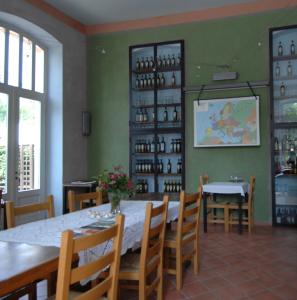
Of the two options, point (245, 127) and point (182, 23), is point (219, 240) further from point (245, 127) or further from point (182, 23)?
point (182, 23)

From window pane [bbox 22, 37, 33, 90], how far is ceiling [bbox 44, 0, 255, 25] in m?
0.81

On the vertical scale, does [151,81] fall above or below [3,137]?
above

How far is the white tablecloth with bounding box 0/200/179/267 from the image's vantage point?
215cm

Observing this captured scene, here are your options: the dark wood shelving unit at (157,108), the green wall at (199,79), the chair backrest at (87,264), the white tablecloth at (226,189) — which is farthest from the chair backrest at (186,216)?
the dark wood shelving unit at (157,108)

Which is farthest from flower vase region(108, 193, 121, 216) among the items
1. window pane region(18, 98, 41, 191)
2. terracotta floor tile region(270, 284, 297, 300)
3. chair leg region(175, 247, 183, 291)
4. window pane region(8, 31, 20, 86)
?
window pane region(8, 31, 20, 86)

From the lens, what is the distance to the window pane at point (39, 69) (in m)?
6.52

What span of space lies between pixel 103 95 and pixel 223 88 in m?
2.45

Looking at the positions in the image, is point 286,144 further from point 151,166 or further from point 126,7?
point 126,7

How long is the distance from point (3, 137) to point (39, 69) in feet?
5.29

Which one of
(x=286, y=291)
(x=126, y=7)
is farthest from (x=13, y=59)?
(x=286, y=291)

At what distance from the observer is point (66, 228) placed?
99.3 inches

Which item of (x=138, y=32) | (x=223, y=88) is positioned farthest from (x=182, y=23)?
(x=223, y=88)

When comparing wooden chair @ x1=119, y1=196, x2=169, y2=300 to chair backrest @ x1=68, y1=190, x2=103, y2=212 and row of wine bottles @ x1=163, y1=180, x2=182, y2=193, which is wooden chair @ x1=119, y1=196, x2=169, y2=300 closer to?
chair backrest @ x1=68, y1=190, x2=103, y2=212

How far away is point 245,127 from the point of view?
6.29 m
